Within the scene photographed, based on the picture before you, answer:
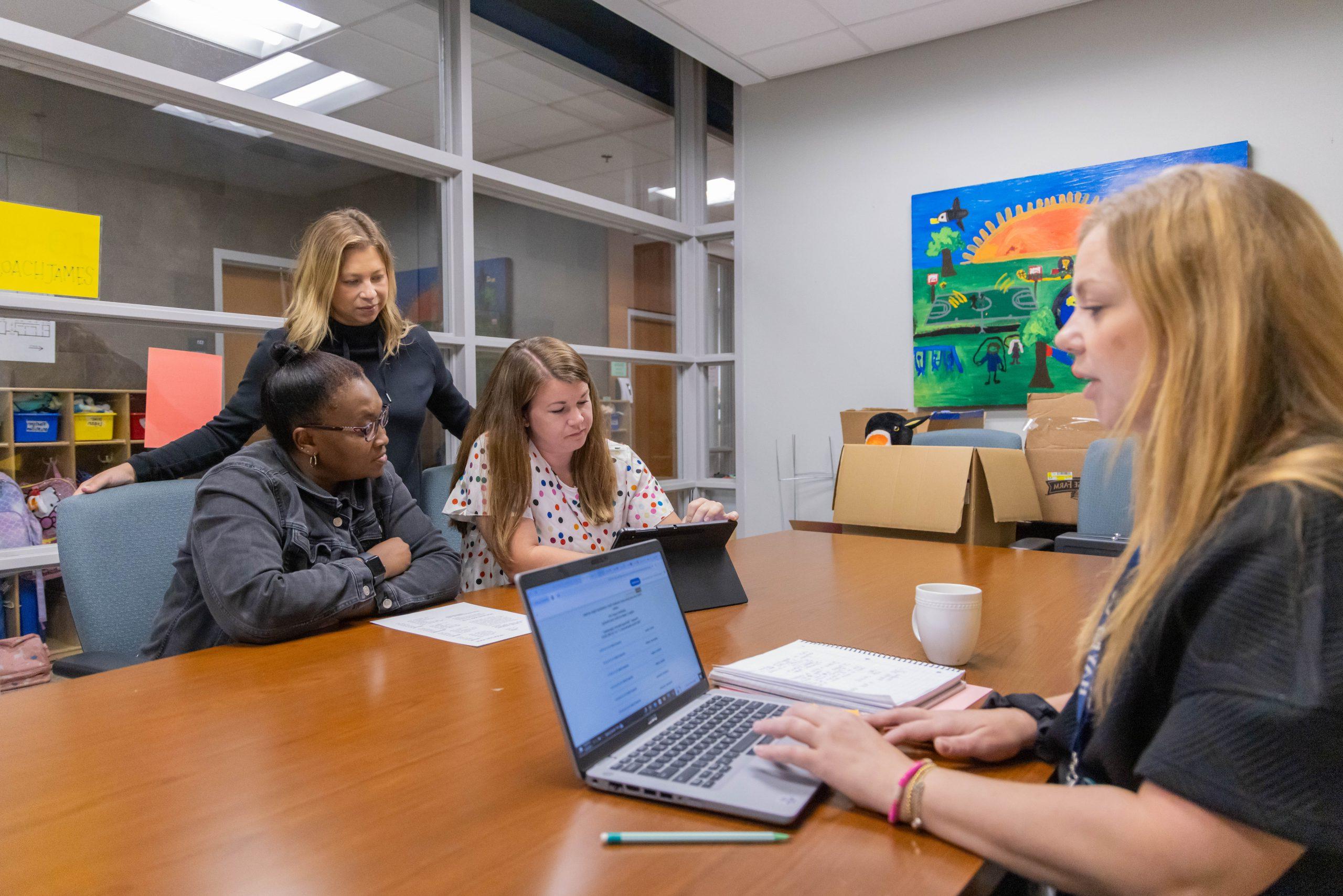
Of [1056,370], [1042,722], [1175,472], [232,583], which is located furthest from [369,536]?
[1056,370]

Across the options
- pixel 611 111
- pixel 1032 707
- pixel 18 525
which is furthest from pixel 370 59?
pixel 1032 707

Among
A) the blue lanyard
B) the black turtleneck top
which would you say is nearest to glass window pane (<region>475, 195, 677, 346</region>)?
the black turtleneck top

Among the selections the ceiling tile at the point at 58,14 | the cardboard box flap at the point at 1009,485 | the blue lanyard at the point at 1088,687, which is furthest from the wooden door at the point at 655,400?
the blue lanyard at the point at 1088,687

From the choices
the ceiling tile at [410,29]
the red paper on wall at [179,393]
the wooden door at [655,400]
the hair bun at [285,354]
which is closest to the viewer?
the hair bun at [285,354]

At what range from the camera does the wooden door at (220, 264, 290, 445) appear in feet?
9.07

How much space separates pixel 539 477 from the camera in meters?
2.04

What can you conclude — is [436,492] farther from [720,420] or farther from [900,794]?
[720,420]

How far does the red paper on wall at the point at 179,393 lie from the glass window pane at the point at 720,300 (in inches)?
107

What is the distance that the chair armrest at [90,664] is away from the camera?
4.70 ft

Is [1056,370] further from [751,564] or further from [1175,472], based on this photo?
[1175,472]

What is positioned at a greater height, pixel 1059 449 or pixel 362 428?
pixel 362 428

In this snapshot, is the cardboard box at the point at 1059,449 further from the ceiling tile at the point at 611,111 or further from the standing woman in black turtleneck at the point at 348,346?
the ceiling tile at the point at 611,111

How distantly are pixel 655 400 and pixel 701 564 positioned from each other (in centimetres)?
310

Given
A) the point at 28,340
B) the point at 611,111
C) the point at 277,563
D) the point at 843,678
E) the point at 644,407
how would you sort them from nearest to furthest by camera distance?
the point at 843,678 < the point at 277,563 < the point at 28,340 < the point at 611,111 < the point at 644,407
